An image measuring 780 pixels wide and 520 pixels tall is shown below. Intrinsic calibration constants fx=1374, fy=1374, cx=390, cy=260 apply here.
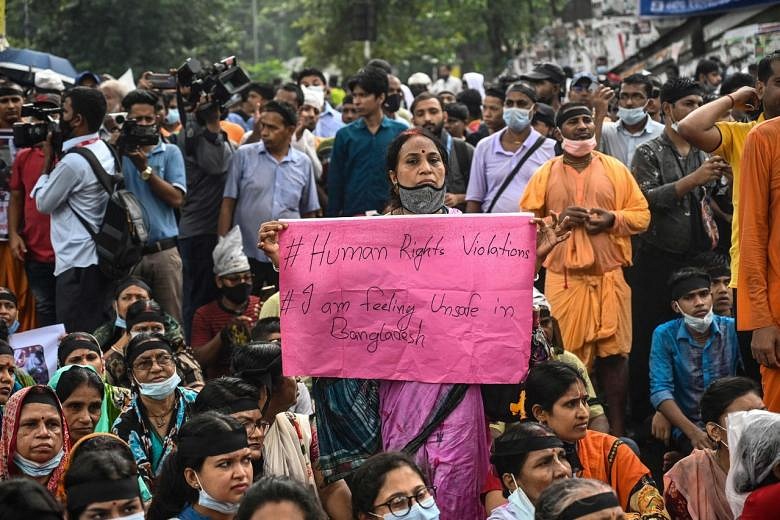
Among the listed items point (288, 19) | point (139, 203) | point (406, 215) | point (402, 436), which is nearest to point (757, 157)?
point (406, 215)

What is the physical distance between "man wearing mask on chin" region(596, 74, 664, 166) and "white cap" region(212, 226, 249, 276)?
9.86 feet

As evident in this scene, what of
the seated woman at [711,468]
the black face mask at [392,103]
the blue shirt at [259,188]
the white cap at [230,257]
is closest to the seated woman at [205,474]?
the seated woman at [711,468]

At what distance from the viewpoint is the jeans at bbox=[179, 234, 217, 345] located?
415 inches

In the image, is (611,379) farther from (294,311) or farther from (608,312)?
(294,311)

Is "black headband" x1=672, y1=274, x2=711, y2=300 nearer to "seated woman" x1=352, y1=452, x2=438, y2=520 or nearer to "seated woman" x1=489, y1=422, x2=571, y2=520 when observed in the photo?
"seated woman" x1=489, y1=422, x2=571, y2=520

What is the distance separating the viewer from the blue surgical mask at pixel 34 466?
598cm

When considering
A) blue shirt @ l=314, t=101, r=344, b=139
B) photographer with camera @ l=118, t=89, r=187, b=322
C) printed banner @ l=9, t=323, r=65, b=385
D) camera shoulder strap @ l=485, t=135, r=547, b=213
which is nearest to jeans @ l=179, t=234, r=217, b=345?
photographer with camera @ l=118, t=89, r=187, b=322

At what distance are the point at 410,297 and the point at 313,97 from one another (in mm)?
8213

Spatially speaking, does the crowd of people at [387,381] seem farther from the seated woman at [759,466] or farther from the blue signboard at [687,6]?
the blue signboard at [687,6]

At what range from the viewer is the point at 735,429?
5.38m

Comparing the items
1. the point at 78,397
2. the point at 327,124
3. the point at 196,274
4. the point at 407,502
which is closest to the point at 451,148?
the point at 196,274

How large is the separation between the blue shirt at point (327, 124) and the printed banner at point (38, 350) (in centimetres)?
634

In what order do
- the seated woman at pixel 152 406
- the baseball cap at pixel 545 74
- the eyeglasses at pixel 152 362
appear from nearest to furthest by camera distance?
the seated woman at pixel 152 406, the eyeglasses at pixel 152 362, the baseball cap at pixel 545 74

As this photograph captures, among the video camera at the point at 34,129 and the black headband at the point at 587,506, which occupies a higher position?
the video camera at the point at 34,129
